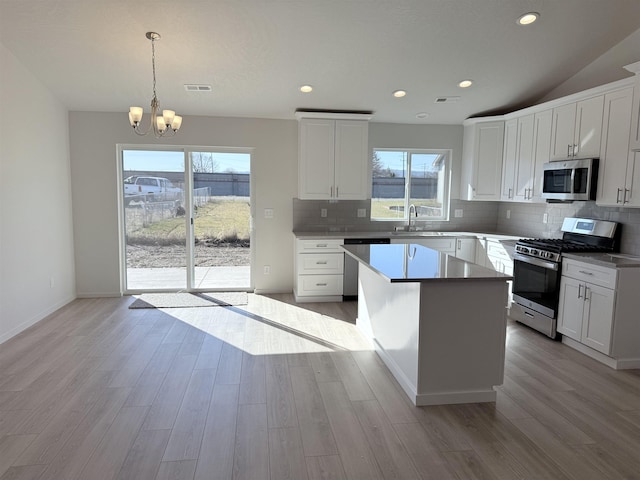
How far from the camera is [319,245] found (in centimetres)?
529

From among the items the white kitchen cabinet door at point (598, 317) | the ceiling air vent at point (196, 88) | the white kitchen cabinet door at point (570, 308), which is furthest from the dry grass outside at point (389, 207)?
the white kitchen cabinet door at point (598, 317)

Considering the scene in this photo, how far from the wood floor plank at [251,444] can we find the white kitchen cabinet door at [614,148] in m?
3.61

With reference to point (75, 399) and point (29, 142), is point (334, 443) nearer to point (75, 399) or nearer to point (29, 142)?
point (75, 399)

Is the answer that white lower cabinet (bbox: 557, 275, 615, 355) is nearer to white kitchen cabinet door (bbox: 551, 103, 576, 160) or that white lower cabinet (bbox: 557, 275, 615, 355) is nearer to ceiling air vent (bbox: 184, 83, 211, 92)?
white kitchen cabinet door (bbox: 551, 103, 576, 160)

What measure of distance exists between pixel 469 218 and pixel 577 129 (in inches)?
85.9

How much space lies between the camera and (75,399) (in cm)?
277

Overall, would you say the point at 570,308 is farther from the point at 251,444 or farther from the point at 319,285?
the point at 251,444

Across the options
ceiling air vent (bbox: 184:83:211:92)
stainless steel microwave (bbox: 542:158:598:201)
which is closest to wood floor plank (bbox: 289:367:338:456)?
stainless steel microwave (bbox: 542:158:598:201)

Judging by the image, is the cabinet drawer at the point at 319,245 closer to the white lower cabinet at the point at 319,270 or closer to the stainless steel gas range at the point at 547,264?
the white lower cabinet at the point at 319,270

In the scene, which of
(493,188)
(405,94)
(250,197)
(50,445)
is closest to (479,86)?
(405,94)

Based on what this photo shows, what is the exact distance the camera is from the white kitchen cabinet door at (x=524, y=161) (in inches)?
191

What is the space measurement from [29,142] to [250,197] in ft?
8.44

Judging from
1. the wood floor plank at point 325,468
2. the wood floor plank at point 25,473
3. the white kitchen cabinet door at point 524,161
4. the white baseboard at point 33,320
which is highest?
the white kitchen cabinet door at point 524,161

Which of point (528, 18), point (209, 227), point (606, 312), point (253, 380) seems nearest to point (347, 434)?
point (253, 380)
